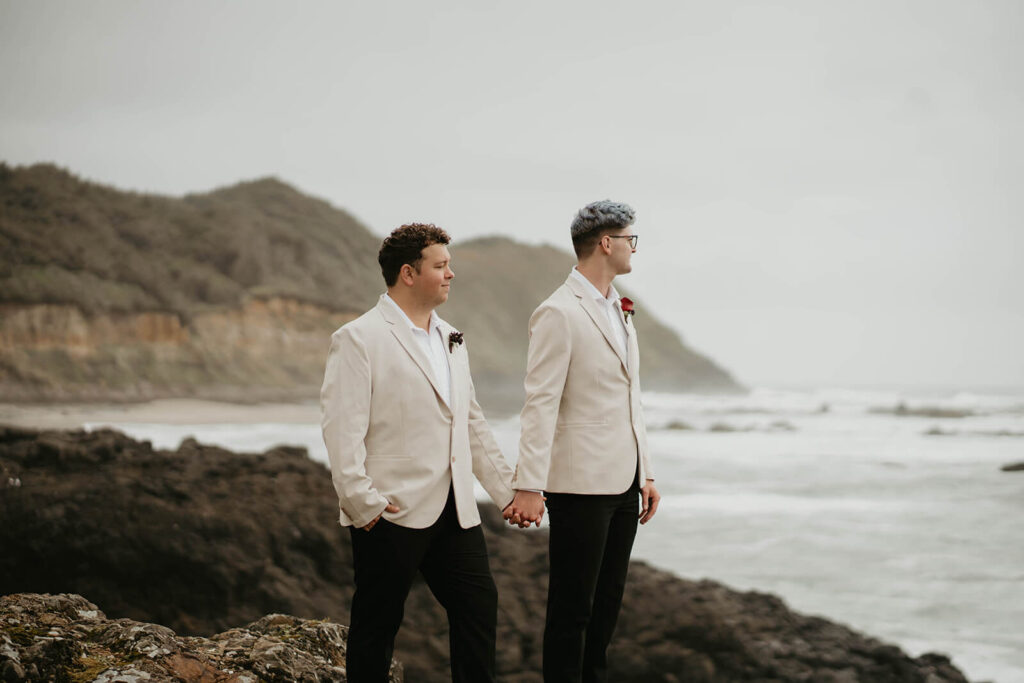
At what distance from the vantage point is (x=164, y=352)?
2458 cm

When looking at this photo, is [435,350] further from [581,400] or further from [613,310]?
[613,310]

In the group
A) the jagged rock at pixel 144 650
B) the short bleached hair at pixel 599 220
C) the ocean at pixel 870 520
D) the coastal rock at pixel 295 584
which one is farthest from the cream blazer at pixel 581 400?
the ocean at pixel 870 520

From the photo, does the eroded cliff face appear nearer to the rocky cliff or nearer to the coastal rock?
the rocky cliff

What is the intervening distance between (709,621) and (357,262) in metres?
27.4

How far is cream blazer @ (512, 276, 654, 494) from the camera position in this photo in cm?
299

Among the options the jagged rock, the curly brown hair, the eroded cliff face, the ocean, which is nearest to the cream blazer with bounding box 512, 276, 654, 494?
the curly brown hair

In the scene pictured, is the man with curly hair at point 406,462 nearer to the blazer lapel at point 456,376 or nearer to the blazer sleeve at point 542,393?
the blazer lapel at point 456,376

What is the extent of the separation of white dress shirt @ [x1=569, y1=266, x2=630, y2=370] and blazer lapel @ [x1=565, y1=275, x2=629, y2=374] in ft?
0.05

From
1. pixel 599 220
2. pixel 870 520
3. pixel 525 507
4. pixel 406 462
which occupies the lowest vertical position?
pixel 870 520

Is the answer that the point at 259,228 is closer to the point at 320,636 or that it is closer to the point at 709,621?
the point at 709,621

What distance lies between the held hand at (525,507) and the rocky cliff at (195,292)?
18.9 meters

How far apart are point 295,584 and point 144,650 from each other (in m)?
5.58

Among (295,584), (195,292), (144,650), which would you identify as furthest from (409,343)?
(195,292)

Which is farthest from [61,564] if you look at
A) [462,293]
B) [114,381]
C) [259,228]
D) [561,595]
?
[462,293]
